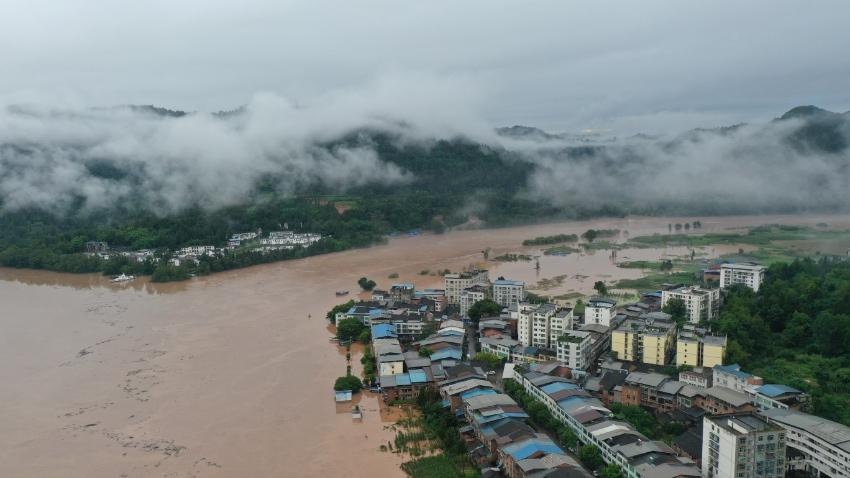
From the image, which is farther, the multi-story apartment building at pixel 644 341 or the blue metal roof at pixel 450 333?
the blue metal roof at pixel 450 333

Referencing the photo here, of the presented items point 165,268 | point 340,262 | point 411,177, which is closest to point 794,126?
point 411,177

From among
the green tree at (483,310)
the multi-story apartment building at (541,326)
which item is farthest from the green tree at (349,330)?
the multi-story apartment building at (541,326)

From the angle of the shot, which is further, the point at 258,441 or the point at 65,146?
the point at 65,146

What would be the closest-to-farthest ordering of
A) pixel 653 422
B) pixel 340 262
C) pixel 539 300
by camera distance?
1. pixel 653 422
2. pixel 539 300
3. pixel 340 262

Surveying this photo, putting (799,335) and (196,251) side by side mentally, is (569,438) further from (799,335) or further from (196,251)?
(196,251)

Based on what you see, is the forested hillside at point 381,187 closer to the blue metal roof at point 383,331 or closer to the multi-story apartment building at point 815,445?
the blue metal roof at point 383,331

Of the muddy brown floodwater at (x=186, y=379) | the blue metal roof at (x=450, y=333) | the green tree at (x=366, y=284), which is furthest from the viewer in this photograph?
the green tree at (x=366, y=284)

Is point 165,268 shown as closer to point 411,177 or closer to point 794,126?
point 411,177

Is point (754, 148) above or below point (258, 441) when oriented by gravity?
above
